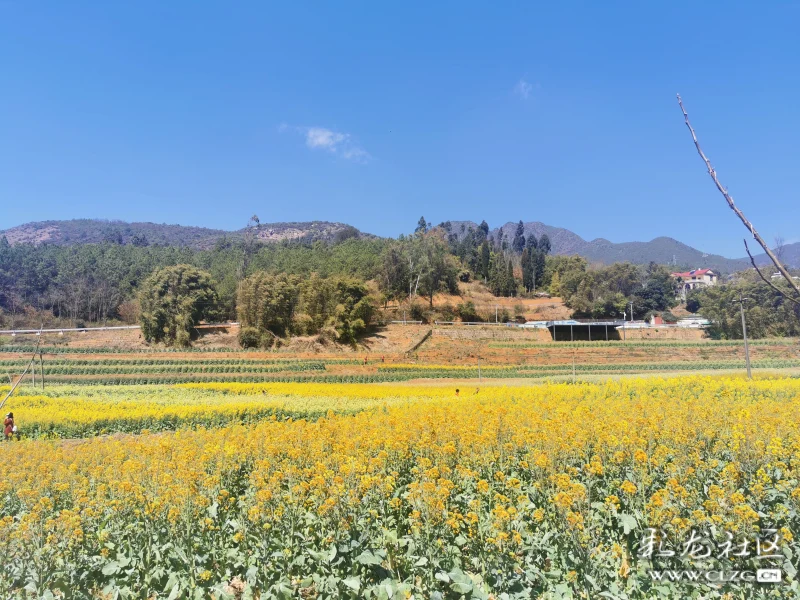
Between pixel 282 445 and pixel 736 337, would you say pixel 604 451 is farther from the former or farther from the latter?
pixel 736 337

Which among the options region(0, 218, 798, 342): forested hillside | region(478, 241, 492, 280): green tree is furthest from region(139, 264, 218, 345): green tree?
region(478, 241, 492, 280): green tree

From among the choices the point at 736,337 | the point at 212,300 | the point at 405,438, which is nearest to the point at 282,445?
the point at 405,438

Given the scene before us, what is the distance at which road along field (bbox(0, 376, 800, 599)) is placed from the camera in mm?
3930

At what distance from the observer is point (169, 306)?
56.8 meters

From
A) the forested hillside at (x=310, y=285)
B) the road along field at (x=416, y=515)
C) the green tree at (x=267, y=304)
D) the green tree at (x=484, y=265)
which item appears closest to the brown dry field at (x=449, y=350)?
the green tree at (x=267, y=304)

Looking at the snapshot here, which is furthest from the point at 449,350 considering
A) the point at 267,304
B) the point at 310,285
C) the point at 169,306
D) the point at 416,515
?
the point at 416,515

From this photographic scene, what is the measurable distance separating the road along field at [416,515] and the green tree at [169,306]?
52.7 meters

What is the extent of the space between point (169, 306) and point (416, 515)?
5881 cm

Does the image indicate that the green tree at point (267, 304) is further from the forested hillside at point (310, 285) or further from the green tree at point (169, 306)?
the green tree at point (169, 306)

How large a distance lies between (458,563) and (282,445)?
3212 mm

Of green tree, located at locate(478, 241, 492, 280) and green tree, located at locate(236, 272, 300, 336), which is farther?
green tree, located at locate(478, 241, 492, 280)

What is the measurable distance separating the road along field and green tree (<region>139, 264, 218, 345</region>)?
5271cm

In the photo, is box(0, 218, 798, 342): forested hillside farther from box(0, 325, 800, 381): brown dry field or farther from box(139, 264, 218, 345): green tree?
box(0, 325, 800, 381): brown dry field

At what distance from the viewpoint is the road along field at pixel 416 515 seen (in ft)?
12.9
